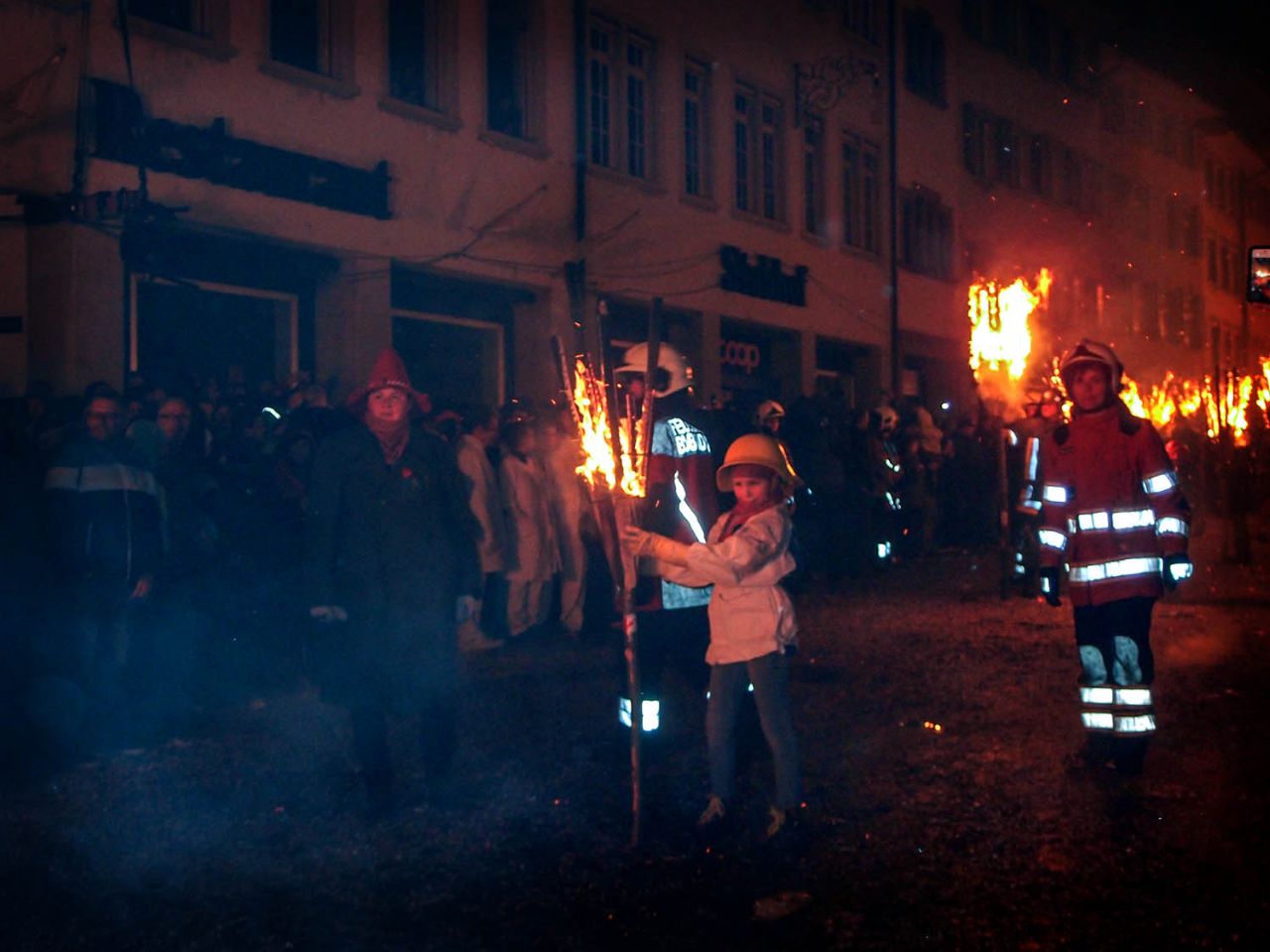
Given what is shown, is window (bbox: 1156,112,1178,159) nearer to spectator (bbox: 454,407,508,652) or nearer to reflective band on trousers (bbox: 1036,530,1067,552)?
spectator (bbox: 454,407,508,652)

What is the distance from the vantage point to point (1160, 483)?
691 centimetres

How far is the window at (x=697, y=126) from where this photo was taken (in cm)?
2347

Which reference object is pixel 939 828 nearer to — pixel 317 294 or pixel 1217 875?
pixel 1217 875

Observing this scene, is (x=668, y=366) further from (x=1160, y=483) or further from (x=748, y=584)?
(x=1160, y=483)

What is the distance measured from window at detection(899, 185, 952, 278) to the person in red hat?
2524cm

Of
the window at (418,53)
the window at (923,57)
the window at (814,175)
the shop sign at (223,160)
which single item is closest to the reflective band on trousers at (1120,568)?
the shop sign at (223,160)

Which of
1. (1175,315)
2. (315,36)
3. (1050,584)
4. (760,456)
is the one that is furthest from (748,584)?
(1175,315)

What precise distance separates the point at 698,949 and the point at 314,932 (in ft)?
4.17

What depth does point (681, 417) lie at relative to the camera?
6.87 metres

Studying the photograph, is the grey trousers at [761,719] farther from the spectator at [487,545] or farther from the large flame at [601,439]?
the spectator at [487,545]

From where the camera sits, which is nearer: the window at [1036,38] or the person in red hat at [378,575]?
the person in red hat at [378,575]

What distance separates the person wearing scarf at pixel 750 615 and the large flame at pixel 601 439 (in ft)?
0.75

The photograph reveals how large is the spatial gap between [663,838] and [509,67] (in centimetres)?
1502

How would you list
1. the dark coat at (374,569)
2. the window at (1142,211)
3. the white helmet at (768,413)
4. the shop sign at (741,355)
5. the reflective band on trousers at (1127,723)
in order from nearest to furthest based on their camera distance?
1. the dark coat at (374,569)
2. the reflective band on trousers at (1127,723)
3. the white helmet at (768,413)
4. the shop sign at (741,355)
5. the window at (1142,211)
